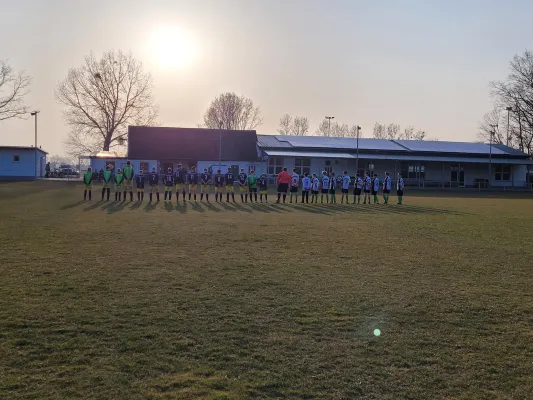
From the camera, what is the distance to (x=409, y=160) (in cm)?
5441

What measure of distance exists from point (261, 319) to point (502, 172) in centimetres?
6128

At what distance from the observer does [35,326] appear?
5328 millimetres

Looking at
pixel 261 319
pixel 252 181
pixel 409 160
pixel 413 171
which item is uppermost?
pixel 409 160

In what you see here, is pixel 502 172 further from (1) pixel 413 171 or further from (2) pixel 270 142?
(2) pixel 270 142

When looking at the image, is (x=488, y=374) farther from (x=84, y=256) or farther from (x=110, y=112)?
(x=110, y=112)

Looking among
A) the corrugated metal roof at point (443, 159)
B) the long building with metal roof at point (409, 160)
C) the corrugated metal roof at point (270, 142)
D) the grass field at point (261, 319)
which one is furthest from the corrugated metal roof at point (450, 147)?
the grass field at point (261, 319)

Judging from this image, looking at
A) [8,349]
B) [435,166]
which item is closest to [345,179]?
[8,349]

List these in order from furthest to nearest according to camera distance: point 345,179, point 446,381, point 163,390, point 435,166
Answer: point 435,166, point 345,179, point 446,381, point 163,390

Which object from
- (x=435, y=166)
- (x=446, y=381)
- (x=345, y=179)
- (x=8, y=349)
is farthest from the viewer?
(x=435, y=166)

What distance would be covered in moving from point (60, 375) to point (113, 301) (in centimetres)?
221

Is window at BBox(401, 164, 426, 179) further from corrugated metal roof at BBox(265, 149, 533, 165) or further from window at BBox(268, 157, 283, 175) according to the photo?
window at BBox(268, 157, 283, 175)

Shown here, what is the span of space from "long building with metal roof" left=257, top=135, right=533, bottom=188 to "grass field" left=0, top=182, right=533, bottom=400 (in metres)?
40.9

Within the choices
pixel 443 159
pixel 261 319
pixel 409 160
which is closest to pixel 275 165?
pixel 409 160

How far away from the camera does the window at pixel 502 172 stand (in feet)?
196
